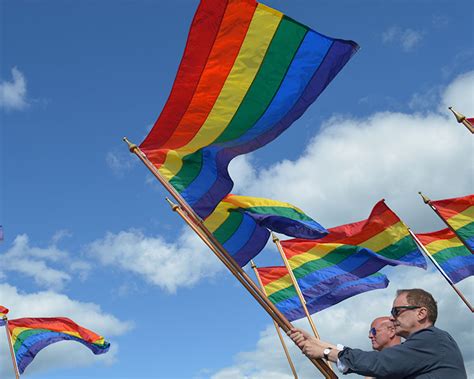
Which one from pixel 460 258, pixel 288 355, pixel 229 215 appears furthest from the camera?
pixel 460 258

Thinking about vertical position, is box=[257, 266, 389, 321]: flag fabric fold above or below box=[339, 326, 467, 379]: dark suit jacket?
above

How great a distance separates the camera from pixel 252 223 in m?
11.6

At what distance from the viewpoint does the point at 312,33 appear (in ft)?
23.3

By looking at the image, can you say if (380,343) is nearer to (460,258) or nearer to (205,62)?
(205,62)

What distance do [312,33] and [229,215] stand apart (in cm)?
514

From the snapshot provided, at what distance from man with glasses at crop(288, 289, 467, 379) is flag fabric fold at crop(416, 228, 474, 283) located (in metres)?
14.3

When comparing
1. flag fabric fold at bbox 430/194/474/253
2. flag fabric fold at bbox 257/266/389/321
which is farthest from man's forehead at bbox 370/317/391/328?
flag fabric fold at bbox 430/194/474/253

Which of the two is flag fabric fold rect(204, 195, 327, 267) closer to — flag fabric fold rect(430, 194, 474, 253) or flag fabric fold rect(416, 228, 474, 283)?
flag fabric fold rect(430, 194, 474, 253)

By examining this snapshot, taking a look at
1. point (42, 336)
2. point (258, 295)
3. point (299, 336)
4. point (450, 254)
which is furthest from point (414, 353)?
point (42, 336)

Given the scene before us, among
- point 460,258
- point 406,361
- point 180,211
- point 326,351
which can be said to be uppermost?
point 180,211

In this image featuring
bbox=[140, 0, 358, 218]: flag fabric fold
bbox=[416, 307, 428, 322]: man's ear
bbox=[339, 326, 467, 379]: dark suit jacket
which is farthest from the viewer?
bbox=[140, 0, 358, 218]: flag fabric fold

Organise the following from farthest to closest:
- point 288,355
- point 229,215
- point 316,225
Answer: point 288,355 < point 229,215 < point 316,225

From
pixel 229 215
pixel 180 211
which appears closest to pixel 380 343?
pixel 180 211

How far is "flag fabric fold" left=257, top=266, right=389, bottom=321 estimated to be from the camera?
15.1 m
